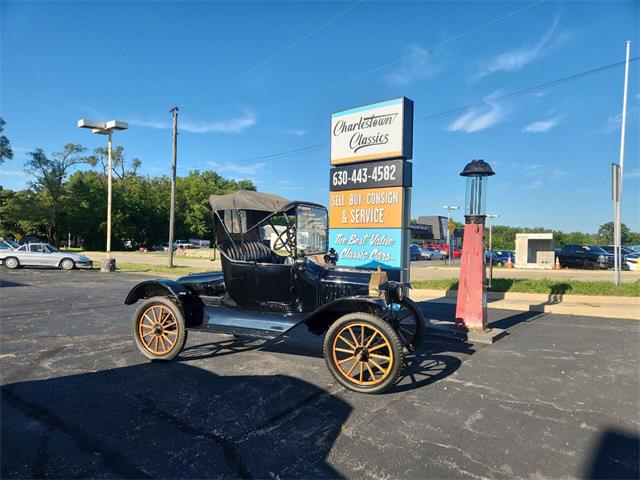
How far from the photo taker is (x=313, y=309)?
494cm

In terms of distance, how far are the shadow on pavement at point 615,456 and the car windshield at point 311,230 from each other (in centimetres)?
350

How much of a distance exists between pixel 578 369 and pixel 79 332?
7.13m

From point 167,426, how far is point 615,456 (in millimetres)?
3324

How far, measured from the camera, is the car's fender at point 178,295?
17.0ft

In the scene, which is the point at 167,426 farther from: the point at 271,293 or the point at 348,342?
the point at 271,293

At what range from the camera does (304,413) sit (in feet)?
11.5

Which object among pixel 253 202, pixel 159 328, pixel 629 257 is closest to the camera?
pixel 159 328

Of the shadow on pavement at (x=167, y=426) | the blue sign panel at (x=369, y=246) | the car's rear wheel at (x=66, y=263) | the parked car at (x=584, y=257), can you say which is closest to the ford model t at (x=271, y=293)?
the shadow on pavement at (x=167, y=426)

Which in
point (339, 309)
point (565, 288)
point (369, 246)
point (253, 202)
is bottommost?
point (565, 288)

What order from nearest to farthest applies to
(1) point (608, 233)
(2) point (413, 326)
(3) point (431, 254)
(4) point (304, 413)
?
(4) point (304, 413), (2) point (413, 326), (3) point (431, 254), (1) point (608, 233)

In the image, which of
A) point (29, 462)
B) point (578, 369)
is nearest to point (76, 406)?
point (29, 462)

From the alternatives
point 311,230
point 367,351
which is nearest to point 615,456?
point 367,351

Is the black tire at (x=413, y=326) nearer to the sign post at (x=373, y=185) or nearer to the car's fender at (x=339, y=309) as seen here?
the car's fender at (x=339, y=309)

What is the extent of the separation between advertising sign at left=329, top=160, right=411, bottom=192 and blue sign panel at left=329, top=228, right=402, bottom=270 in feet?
3.21
